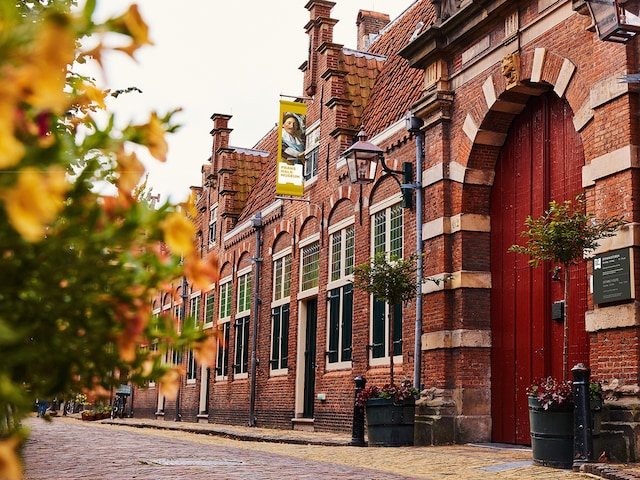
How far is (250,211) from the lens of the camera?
26172 mm

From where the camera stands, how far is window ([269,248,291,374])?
2127cm

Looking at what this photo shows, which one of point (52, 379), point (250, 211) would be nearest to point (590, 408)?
point (52, 379)

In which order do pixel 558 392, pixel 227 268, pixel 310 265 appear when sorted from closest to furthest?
pixel 558 392 < pixel 310 265 < pixel 227 268

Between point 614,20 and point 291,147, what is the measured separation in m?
12.3

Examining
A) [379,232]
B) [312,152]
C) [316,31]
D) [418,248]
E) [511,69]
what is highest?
[316,31]

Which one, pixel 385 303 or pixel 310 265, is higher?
pixel 310 265

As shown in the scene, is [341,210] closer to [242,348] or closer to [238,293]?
[242,348]

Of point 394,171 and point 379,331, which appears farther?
point 379,331

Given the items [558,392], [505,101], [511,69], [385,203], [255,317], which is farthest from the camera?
[255,317]

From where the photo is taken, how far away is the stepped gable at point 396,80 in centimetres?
1662

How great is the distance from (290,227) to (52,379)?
19.5m

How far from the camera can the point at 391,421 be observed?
13.0 m

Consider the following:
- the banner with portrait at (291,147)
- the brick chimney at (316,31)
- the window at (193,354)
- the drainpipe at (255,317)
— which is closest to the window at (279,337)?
the drainpipe at (255,317)

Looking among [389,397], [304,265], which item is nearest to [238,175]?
[304,265]
